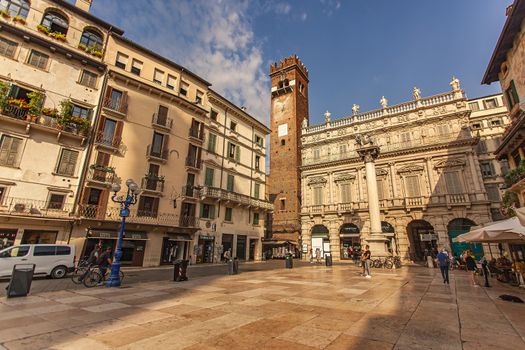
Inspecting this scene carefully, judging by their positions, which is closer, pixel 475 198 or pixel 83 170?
pixel 83 170

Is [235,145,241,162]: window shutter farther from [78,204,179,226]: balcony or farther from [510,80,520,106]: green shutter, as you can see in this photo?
[510,80,520,106]: green shutter

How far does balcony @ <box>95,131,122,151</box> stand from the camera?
20.8 metres

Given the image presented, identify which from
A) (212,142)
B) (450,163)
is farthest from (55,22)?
(450,163)

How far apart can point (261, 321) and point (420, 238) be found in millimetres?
29212

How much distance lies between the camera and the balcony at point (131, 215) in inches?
754

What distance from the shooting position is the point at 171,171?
24.5 m

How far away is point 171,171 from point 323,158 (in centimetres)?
2048

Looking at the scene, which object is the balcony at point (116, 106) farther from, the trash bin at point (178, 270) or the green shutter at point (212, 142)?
the trash bin at point (178, 270)

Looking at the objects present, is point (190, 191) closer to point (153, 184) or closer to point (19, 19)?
point (153, 184)

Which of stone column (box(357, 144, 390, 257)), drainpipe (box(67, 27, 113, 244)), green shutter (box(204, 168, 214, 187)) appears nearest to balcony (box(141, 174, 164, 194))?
drainpipe (box(67, 27, 113, 244))

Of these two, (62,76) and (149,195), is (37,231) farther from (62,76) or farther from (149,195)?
(62,76)

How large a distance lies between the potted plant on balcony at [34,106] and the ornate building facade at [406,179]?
80.0 ft

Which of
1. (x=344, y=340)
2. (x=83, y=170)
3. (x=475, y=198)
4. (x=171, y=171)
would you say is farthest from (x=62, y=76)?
(x=475, y=198)

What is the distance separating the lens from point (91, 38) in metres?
22.7
